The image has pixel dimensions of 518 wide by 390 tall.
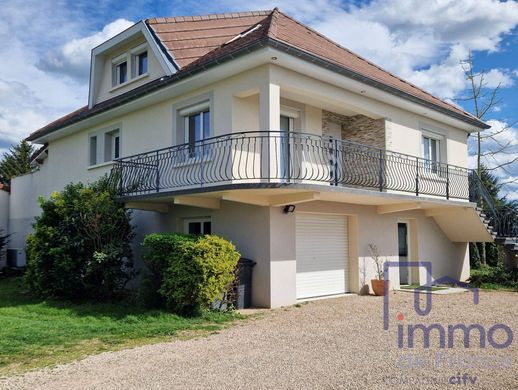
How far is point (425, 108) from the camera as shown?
49.7ft

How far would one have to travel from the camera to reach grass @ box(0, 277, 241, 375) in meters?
7.21

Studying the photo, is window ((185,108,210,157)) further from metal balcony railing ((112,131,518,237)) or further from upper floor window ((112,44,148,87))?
upper floor window ((112,44,148,87))

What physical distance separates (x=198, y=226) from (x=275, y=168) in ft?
12.2

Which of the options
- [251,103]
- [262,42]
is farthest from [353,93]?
[262,42]

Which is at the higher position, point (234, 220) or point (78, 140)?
point (78, 140)

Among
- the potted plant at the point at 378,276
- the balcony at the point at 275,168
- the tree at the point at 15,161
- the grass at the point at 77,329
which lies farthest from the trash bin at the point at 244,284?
the tree at the point at 15,161

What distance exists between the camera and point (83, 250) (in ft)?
40.3

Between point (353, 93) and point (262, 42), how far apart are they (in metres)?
4.25

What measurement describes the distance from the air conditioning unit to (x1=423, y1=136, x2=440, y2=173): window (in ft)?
55.4

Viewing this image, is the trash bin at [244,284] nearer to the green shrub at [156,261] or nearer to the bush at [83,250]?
the green shrub at [156,261]

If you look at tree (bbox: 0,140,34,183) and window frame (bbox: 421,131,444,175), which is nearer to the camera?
window frame (bbox: 421,131,444,175)

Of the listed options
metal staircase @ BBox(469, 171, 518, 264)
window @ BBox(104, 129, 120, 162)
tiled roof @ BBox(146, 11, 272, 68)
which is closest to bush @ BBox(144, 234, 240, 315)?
tiled roof @ BBox(146, 11, 272, 68)

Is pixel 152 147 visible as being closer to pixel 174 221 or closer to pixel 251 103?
pixel 174 221

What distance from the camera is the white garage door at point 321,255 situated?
12.8 m
